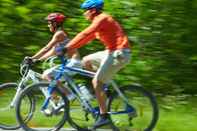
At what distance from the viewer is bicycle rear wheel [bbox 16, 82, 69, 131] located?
8.34 m

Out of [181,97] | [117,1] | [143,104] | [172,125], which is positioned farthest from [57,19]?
[181,97]

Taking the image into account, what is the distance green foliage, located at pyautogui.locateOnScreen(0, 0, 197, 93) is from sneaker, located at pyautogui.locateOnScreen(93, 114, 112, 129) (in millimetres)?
3770

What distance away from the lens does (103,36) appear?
796 cm

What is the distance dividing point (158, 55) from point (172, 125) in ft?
11.5

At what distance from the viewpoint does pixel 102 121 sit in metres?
8.17

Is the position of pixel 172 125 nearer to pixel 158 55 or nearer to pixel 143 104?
pixel 143 104

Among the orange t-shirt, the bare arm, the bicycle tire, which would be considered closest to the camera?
the orange t-shirt

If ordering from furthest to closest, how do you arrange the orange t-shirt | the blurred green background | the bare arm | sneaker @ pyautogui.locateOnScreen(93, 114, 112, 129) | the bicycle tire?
1. the blurred green background
2. the bicycle tire
3. the bare arm
4. sneaker @ pyautogui.locateOnScreen(93, 114, 112, 129)
5. the orange t-shirt

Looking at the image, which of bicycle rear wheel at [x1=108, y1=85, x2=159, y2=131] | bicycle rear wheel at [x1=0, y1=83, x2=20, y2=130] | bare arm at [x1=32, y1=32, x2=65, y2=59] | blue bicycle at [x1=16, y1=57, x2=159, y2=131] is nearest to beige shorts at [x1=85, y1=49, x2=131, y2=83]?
blue bicycle at [x1=16, y1=57, x2=159, y2=131]

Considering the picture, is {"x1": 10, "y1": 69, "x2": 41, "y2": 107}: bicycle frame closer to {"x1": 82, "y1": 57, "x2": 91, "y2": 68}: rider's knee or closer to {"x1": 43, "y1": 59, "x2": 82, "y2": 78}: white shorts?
{"x1": 43, "y1": 59, "x2": 82, "y2": 78}: white shorts

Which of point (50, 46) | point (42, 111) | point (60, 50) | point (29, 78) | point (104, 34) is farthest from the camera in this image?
point (29, 78)

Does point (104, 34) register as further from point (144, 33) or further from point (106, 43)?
point (144, 33)

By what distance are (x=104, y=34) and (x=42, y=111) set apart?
1.46 meters

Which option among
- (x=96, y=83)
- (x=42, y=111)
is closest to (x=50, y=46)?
(x=42, y=111)
